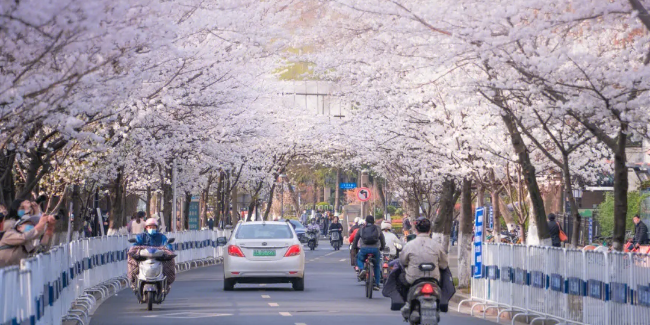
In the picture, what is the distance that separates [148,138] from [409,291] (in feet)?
73.4

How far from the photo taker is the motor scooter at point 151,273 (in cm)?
2023

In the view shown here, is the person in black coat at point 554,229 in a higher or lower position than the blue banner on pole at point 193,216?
lower

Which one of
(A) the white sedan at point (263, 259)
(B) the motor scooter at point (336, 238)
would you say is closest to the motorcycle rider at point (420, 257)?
(A) the white sedan at point (263, 259)

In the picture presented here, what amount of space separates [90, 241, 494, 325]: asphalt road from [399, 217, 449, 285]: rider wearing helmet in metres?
3.09

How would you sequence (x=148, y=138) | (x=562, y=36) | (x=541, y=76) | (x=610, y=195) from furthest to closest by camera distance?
(x=610, y=195), (x=148, y=138), (x=562, y=36), (x=541, y=76)

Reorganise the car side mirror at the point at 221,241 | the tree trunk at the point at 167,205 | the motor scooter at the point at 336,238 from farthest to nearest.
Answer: the motor scooter at the point at 336,238 < the tree trunk at the point at 167,205 < the car side mirror at the point at 221,241

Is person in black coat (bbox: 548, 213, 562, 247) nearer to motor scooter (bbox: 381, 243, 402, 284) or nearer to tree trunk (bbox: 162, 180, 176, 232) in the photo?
motor scooter (bbox: 381, 243, 402, 284)

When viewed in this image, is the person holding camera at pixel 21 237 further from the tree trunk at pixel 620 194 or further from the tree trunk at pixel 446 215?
the tree trunk at pixel 446 215

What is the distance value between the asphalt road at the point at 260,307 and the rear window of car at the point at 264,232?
1173 mm

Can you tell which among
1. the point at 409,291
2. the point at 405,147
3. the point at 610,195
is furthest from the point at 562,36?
the point at 610,195

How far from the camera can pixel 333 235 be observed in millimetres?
58531

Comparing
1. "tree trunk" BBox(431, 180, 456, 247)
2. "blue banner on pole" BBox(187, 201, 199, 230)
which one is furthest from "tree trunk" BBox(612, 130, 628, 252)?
"blue banner on pole" BBox(187, 201, 199, 230)

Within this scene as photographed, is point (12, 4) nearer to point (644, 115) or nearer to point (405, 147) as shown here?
point (644, 115)

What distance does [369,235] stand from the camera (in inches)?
970
